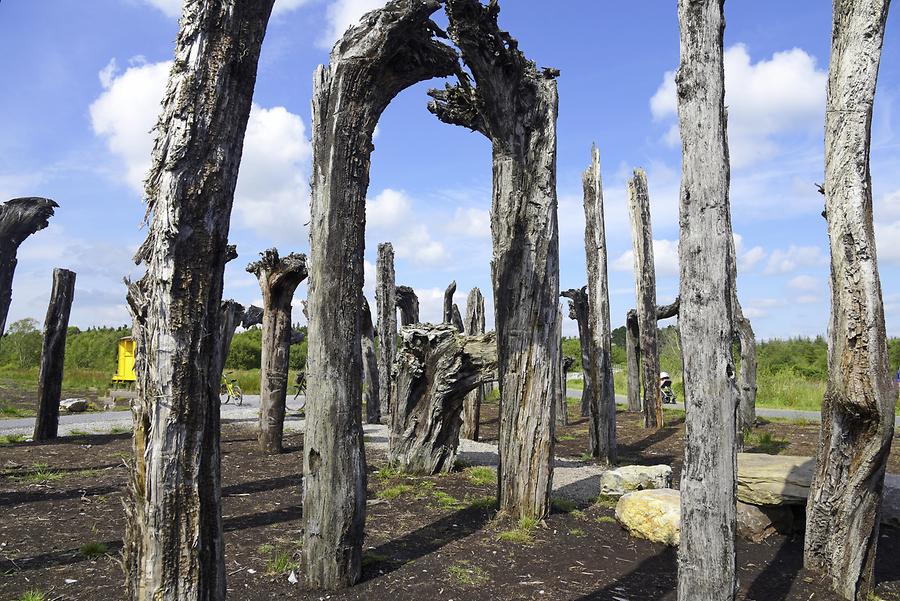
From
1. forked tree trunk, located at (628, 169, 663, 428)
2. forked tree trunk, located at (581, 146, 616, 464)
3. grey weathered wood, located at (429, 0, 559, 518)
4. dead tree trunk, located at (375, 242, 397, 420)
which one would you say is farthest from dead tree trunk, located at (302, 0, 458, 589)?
forked tree trunk, located at (628, 169, 663, 428)

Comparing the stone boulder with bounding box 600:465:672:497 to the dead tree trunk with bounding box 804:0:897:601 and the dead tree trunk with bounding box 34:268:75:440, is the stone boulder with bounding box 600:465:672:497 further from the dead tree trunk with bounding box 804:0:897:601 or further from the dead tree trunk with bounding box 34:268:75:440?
the dead tree trunk with bounding box 34:268:75:440

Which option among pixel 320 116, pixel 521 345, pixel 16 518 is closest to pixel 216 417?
pixel 320 116

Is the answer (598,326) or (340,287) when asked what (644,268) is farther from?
(340,287)

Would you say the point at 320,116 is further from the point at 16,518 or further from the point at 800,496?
the point at 800,496

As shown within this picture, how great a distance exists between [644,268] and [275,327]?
871 centimetres

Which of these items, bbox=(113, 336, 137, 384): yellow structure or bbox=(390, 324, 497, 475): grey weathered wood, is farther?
bbox=(113, 336, 137, 384): yellow structure

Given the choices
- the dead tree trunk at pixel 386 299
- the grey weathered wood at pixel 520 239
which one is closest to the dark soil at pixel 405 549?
the grey weathered wood at pixel 520 239

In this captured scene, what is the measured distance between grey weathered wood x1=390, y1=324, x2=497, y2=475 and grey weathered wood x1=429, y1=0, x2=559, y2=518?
1793 mm

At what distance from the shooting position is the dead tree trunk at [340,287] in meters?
4.48

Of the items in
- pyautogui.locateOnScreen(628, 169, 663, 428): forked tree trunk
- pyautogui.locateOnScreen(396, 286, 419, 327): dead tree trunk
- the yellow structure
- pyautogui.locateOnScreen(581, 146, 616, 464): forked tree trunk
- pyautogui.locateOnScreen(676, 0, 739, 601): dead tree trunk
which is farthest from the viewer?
the yellow structure

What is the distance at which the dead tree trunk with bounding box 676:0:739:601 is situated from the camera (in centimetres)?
360

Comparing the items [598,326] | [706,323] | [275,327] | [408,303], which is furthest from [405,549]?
[408,303]

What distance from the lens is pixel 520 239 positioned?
249 inches

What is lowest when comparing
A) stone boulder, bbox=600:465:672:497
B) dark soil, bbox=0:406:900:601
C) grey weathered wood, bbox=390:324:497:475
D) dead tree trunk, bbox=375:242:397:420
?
dark soil, bbox=0:406:900:601
